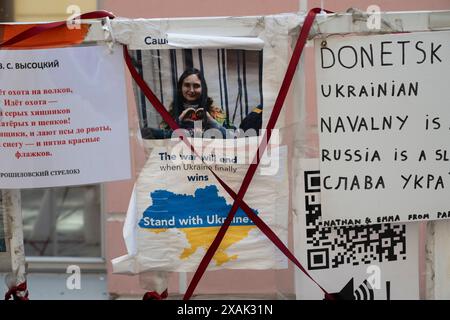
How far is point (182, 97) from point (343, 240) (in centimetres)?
93

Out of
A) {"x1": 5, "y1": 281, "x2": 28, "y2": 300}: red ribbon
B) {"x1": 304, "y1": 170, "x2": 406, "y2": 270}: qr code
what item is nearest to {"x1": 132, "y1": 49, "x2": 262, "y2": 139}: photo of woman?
{"x1": 304, "y1": 170, "x2": 406, "y2": 270}: qr code

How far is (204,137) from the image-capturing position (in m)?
2.65

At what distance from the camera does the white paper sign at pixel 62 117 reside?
2650 millimetres

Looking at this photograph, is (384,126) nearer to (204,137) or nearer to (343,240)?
(343,240)

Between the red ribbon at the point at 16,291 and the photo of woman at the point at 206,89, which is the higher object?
the photo of woman at the point at 206,89

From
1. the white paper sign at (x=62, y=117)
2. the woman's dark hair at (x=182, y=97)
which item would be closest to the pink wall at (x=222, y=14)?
the woman's dark hair at (x=182, y=97)

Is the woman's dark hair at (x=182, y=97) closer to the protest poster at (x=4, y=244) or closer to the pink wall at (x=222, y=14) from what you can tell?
the protest poster at (x=4, y=244)

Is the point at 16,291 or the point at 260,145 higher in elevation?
the point at 260,145

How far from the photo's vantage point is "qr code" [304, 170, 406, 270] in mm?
2725

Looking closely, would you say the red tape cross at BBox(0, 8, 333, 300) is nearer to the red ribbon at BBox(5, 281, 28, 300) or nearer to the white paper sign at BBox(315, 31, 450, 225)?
the white paper sign at BBox(315, 31, 450, 225)

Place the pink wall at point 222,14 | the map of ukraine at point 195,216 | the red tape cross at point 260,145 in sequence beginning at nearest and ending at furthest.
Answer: the red tape cross at point 260,145 → the map of ukraine at point 195,216 → the pink wall at point 222,14

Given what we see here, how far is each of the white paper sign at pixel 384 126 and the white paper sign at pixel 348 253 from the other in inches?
3.2

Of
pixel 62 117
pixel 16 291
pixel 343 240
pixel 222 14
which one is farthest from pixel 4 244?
pixel 222 14

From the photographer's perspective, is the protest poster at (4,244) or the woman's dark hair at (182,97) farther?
the protest poster at (4,244)
